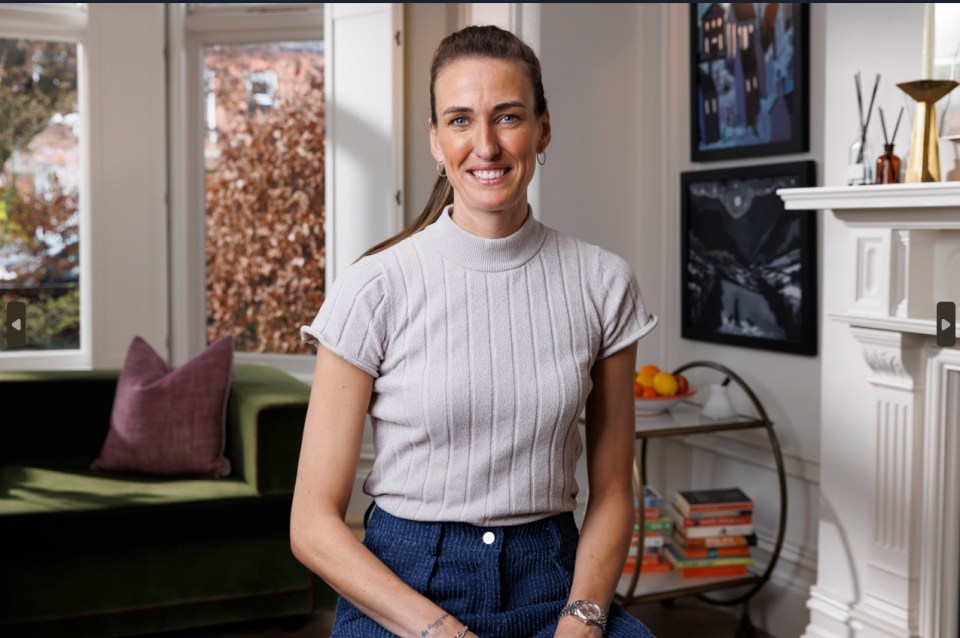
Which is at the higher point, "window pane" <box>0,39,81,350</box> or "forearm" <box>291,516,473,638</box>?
"window pane" <box>0,39,81,350</box>

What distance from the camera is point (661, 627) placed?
137 inches

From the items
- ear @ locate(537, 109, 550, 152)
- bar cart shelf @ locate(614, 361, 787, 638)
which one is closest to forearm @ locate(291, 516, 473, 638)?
ear @ locate(537, 109, 550, 152)

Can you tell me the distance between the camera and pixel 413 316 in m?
1.52

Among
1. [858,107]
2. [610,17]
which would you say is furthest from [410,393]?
[610,17]

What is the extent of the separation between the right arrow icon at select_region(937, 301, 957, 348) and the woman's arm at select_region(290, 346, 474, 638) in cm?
130

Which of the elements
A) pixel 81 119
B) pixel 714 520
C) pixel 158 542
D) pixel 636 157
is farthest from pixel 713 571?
pixel 81 119

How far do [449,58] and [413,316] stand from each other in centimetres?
36

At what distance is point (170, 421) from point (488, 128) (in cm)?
228

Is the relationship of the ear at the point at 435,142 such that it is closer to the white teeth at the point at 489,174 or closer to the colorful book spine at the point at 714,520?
the white teeth at the point at 489,174

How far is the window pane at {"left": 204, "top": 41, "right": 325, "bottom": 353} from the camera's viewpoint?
504 centimetres

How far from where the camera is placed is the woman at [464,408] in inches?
58.9

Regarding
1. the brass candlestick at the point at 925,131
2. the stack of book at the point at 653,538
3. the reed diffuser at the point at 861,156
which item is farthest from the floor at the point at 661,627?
the brass candlestick at the point at 925,131

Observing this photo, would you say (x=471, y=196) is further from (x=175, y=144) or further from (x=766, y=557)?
(x=175, y=144)

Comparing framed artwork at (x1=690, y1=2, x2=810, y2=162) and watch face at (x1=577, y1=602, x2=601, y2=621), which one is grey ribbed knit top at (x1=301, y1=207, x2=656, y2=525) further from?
framed artwork at (x1=690, y1=2, x2=810, y2=162)
